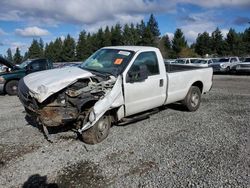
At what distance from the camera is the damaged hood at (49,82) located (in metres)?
4.83

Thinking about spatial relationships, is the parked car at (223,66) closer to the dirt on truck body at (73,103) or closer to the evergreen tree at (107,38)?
the dirt on truck body at (73,103)

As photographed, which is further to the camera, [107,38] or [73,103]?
[107,38]

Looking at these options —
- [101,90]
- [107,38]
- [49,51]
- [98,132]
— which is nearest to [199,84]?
[101,90]

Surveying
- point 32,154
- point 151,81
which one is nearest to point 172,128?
point 151,81

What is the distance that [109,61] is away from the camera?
6203mm

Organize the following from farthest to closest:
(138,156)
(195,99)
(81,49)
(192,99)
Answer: (81,49)
(195,99)
(192,99)
(138,156)

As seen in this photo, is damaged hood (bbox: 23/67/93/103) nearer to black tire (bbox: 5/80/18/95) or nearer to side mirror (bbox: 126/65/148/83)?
side mirror (bbox: 126/65/148/83)

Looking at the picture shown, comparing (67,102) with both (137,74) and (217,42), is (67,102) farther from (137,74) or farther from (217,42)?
(217,42)

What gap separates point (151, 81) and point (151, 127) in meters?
Answer: 1.13

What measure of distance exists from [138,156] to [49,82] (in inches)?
84.5

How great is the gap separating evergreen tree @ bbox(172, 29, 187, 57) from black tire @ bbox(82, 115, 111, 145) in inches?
2617

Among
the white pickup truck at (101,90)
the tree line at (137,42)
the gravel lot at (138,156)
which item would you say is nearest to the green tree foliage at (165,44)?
the tree line at (137,42)

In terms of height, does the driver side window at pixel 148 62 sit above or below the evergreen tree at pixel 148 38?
below

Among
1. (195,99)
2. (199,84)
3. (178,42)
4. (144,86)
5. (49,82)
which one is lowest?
(195,99)
